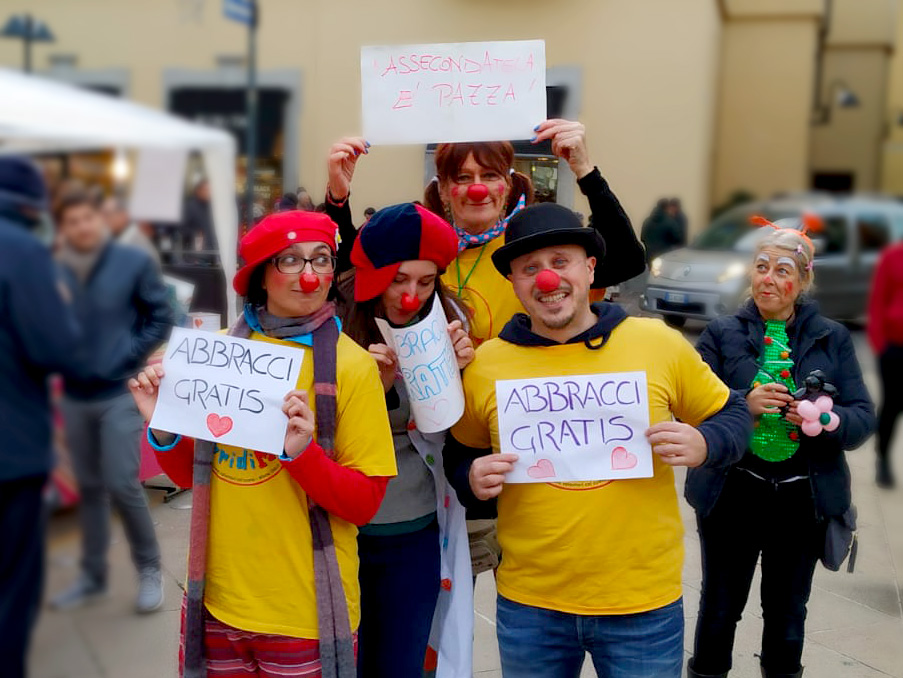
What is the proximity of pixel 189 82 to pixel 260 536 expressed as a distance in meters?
0.82

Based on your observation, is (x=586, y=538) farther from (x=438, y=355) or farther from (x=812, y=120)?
(x=812, y=120)

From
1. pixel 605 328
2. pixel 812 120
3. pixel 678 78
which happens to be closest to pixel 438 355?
pixel 605 328

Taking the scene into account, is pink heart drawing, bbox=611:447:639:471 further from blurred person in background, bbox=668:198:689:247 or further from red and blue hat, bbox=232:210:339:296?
blurred person in background, bbox=668:198:689:247

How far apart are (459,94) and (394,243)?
0.39 metres

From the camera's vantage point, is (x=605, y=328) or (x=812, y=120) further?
(x=812, y=120)

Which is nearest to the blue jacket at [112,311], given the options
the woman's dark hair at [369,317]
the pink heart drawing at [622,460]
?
the woman's dark hair at [369,317]

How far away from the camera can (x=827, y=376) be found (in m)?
2.48

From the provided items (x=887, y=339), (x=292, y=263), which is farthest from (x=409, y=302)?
(x=887, y=339)

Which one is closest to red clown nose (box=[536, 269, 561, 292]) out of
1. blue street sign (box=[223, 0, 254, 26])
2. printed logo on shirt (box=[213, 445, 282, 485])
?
printed logo on shirt (box=[213, 445, 282, 485])

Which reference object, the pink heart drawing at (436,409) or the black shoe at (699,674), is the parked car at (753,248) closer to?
the black shoe at (699,674)

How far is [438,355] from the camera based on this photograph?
1831mm

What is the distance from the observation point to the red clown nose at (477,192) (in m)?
2.10

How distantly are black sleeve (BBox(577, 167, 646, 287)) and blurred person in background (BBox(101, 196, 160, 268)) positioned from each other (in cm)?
100

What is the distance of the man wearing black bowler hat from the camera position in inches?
72.2
